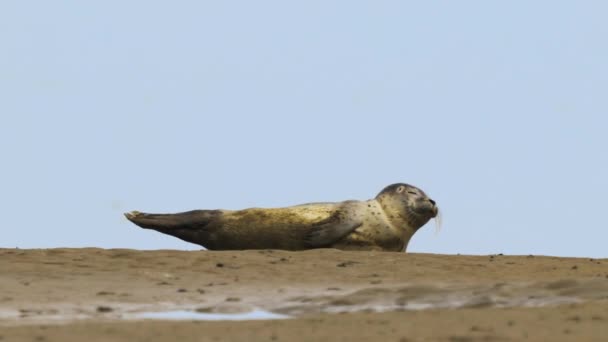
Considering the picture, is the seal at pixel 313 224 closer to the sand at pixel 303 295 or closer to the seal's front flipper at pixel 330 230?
the seal's front flipper at pixel 330 230

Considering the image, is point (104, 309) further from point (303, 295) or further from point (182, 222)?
point (182, 222)

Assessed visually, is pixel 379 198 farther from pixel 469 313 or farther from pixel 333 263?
pixel 469 313

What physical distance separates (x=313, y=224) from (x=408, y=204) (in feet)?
4.82

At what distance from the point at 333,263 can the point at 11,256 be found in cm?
377

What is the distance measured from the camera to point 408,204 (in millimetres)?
18359

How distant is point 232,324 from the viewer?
980cm

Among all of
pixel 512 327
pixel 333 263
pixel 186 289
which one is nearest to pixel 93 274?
pixel 186 289

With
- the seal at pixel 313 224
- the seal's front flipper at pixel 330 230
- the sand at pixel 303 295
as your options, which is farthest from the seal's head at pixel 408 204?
the sand at pixel 303 295

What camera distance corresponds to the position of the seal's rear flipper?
59.8 ft

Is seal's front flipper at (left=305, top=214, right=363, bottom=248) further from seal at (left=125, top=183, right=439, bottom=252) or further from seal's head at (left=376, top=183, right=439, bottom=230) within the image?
seal's head at (left=376, top=183, right=439, bottom=230)

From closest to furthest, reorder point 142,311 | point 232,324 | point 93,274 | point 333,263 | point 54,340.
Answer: point 54,340, point 232,324, point 142,311, point 93,274, point 333,263

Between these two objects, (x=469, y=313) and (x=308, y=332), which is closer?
(x=308, y=332)

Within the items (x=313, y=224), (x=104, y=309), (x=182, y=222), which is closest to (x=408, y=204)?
(x=313, y=224)

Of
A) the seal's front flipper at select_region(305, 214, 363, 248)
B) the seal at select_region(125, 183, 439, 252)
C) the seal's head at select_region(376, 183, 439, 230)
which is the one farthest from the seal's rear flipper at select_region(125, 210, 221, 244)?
the seal's head at select_region(376, 183, 439, 230)
